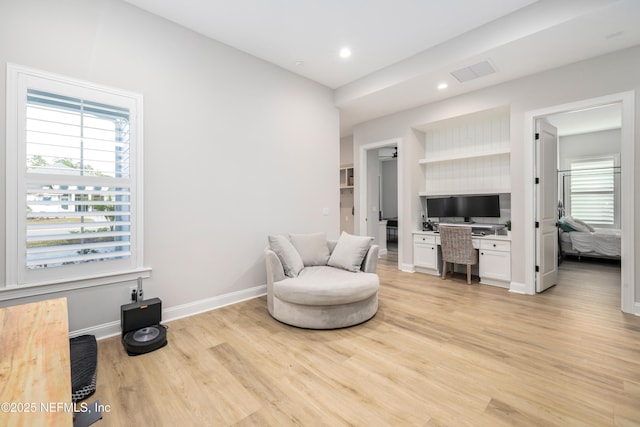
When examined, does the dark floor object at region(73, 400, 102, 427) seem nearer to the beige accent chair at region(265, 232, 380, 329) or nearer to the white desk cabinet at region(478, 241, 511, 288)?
the beige accent chair at region(265, 232, 380, 329)

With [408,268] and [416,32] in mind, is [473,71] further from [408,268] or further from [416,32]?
[408,268]

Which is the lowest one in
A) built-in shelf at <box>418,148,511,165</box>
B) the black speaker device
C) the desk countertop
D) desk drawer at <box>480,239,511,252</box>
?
the black speaker device

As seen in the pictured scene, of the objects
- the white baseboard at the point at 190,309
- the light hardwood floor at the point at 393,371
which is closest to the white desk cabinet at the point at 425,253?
the light hardwood floor at the point at 393,371

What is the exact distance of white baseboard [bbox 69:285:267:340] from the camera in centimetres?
251

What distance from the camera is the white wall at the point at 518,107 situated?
3.10 metres

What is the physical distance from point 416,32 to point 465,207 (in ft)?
9.26

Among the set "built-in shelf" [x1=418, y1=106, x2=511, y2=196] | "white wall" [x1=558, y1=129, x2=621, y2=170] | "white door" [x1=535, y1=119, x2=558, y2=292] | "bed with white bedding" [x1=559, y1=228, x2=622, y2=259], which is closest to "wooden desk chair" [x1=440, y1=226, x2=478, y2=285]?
"white door" [x1=535, y1=119, x2=558, y2=292]

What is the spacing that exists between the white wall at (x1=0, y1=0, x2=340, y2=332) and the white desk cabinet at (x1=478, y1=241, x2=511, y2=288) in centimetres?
258

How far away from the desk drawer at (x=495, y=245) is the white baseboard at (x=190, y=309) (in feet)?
10.5

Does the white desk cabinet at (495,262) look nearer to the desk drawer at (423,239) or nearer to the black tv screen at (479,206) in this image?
the black tv screen at (479,206)

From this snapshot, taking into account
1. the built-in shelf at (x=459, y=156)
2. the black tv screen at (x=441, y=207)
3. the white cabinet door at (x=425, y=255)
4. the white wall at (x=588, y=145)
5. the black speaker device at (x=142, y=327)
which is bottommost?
the black speaker device at (x=142, y=327)

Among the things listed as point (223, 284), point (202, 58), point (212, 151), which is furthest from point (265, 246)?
point (202, 58)

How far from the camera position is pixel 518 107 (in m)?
3.80

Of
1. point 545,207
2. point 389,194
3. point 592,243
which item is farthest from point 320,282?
point 389,194
